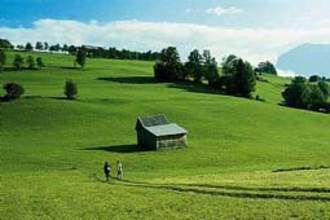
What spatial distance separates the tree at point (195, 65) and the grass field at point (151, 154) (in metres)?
7.09

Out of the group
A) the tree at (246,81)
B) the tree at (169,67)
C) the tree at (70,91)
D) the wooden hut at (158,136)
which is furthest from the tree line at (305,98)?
the wooden hut at (158,136)

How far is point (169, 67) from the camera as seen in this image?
181 metres

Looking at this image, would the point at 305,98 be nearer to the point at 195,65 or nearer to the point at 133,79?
the point at 195,65

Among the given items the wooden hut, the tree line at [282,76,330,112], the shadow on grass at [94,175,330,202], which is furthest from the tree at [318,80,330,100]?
the shadow on grass at [94,175,330,202]

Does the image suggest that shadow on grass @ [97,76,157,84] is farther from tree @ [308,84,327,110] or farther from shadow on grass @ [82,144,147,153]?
shadow on grass @ [82,144,147,153]

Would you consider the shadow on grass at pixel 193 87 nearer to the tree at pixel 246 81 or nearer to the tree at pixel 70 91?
the tree at pixel 246 81

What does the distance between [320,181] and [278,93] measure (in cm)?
14383

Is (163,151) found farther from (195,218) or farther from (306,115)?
(195,218)

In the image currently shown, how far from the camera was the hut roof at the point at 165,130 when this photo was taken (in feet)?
322

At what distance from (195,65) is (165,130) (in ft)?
264

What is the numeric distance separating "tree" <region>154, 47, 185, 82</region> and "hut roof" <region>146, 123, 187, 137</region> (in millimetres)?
75169

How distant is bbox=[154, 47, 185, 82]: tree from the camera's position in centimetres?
17675

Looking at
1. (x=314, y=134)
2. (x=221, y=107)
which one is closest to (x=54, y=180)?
(x=314, y=134)

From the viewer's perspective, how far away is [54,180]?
57375 mm
